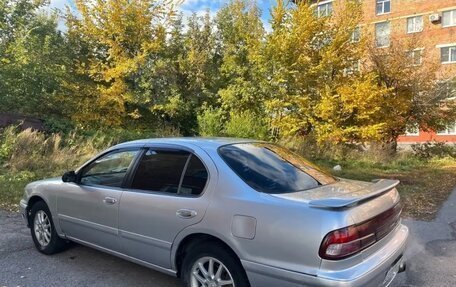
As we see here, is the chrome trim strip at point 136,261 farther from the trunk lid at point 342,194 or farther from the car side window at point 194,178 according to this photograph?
the trunk lid at point 342,194

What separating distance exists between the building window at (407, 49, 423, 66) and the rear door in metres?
18.5

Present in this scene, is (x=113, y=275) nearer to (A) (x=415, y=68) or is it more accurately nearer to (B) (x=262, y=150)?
(B) (x=262, y=150)

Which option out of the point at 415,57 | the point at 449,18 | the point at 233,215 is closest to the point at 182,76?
the point at 415,57

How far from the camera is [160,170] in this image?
4.04 metres

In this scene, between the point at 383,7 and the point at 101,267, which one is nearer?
the point at 101,267

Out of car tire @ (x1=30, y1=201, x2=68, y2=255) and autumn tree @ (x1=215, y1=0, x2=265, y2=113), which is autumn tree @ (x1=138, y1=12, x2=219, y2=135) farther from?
car tire @ (x1=30, y1=201, x2=68, y2=255)

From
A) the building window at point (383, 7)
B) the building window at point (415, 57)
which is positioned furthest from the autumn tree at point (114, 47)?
the building window at point (383, 7)

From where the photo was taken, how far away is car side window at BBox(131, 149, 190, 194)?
3.90m

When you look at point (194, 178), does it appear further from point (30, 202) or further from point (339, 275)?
point (30, 202)

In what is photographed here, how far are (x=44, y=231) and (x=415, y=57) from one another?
63.2 feet

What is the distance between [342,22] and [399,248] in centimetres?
1522

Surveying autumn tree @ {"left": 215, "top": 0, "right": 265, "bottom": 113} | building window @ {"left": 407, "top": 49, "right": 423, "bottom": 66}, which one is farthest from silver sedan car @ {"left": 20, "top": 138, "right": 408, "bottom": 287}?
building window @ {"left": 407, "top": 49, "right": 423, "bottom": 66}

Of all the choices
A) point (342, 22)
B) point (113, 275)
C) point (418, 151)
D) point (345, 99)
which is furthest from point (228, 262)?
point (418, 151)

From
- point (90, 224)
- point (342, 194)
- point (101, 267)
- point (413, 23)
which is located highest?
point (413, 23)
